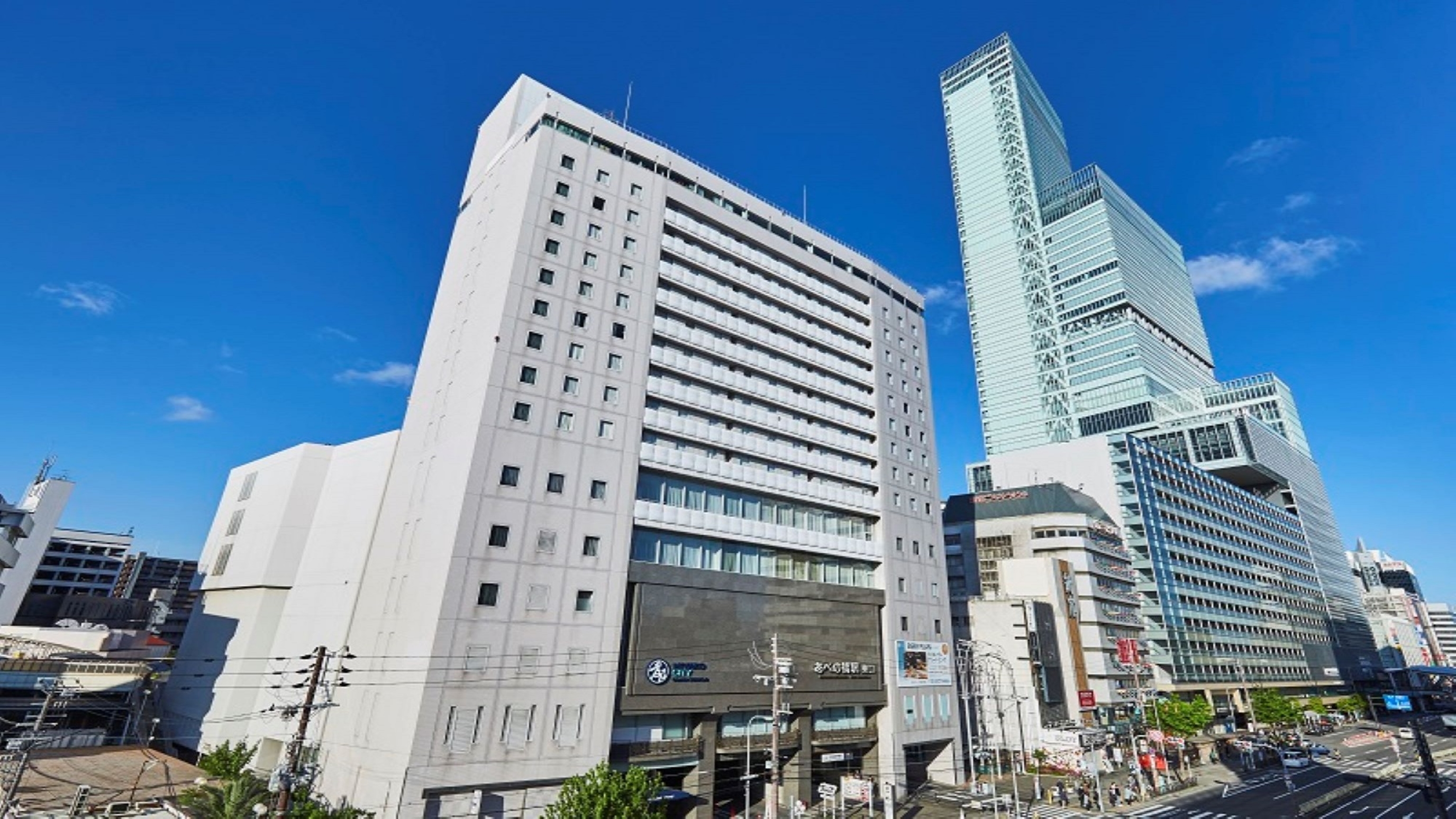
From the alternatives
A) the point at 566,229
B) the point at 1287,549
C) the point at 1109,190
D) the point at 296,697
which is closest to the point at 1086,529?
the point at 566,229

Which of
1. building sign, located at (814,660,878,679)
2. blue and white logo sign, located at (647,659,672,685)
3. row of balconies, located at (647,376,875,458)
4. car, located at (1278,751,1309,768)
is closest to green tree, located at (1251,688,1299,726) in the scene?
car, located at (1278,751,1309,768)

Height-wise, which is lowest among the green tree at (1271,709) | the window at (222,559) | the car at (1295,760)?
the car at (1295,760)

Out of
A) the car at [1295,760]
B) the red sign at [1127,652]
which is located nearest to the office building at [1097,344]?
the red sign at [1127,652]

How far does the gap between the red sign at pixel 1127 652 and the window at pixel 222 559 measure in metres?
100

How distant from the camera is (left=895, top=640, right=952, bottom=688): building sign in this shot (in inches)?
2237

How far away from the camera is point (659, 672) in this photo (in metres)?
43.3

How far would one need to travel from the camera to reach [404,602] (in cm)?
4053

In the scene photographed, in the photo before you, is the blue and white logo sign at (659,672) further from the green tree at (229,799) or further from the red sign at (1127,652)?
the red sign at (1127,652)

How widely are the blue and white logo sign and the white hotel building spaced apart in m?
0.59

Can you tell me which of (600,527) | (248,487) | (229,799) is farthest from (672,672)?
(248,487)

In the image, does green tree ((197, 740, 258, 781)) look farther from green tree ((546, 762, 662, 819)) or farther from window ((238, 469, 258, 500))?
window ((238, 469, 258, 500))

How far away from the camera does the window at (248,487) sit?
68812 mm

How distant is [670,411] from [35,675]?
255ft

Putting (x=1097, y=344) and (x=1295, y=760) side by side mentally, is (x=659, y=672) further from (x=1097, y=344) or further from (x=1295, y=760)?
(x=1097, y=344)
